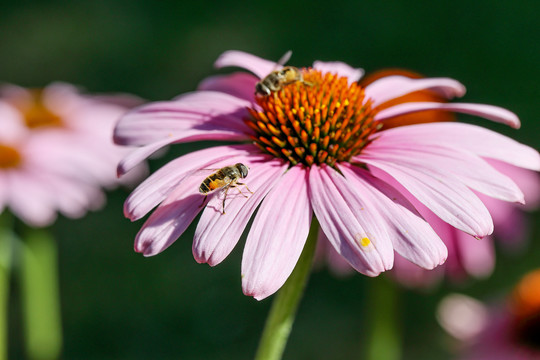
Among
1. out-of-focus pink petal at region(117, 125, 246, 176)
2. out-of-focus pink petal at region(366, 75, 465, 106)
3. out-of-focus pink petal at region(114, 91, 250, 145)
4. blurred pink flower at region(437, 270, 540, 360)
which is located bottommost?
blurred pink flower at region(437, 270, 540, 360)

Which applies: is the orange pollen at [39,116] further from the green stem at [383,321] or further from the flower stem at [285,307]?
the flower stem at [285,307]

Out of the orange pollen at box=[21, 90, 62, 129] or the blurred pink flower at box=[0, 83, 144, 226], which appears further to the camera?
the orange pollen at box=[21, 90, 62, 129]

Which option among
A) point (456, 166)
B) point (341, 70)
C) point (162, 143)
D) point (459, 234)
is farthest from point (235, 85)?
point (459, 234)

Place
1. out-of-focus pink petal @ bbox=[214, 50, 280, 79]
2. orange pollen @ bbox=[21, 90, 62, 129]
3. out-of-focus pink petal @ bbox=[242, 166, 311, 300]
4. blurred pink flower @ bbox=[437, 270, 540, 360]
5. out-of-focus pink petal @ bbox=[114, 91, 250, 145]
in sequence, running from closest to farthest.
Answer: out-of-focus pink petal @ bbox=[242, 166, 311, 300]
out-of-focus pink petal @ bbox=[114, 91, 250, 145]
out-of-focus pink petal @ bbox=[214, 50, 280, 79]
blurred pink flower @ bbox=[437, 270, 540, 360]
orange pollen @ bbox=[21, 90, 62, 129]

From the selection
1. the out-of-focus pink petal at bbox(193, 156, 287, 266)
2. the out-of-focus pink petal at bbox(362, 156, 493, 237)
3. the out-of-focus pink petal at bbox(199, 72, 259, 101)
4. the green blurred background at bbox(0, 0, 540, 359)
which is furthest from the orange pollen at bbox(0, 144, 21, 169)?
the green blurred background at bbox(0, 0, 540, 359)

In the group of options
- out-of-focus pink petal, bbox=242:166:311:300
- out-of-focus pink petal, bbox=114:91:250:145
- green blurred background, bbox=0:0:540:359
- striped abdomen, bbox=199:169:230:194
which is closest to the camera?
out-of-focus pink petal, bbox=242:166:311:300

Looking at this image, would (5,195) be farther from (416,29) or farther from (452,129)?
(416,29)

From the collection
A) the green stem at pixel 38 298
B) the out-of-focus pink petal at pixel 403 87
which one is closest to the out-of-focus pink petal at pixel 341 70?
the out-of-focus pink petal at pixel 403 87

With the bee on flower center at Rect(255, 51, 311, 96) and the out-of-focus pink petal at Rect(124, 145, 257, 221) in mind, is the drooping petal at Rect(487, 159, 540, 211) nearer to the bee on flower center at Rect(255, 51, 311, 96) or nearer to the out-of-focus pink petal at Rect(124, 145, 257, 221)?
the bee on flower center at Rect(255, 51, 311, 96)
